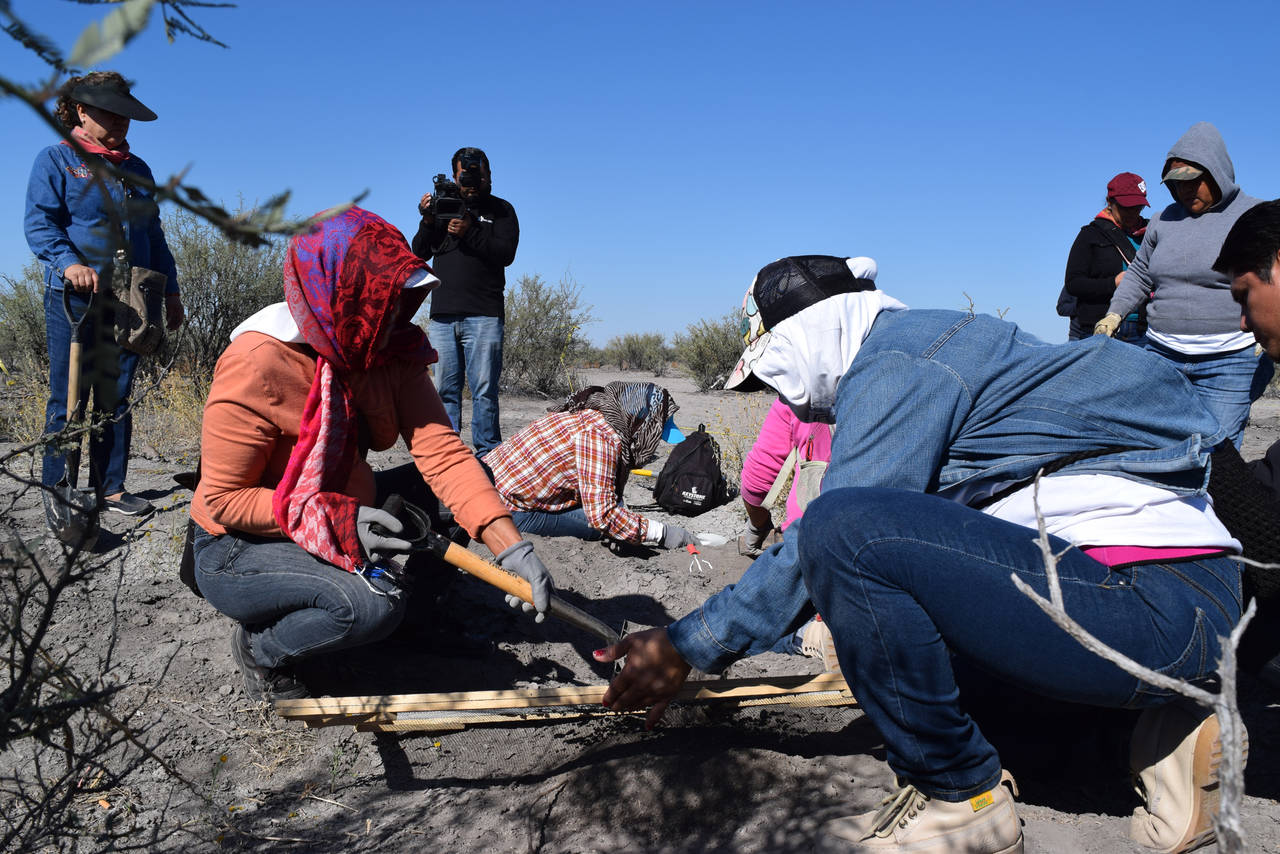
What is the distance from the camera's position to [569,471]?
4.43 metres

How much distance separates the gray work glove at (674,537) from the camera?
4.48 m

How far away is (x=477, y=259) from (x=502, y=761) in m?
3.42

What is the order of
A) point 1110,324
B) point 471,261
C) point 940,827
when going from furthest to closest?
point 471,261 < point 1110,324 < point 940,827

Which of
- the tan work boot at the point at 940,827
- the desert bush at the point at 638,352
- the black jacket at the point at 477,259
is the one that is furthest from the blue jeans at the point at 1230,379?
the desert bush at the point at 638,352

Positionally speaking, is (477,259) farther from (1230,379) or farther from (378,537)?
(1230,379)

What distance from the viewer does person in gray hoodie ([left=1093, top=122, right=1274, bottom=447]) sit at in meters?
3.68

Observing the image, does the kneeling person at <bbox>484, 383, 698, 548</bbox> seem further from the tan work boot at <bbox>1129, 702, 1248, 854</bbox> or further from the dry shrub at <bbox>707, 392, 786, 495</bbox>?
the tan work boot at <bbox>1129, 702, 1248, 854</bbox>

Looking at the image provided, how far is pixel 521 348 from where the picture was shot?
36.5ft

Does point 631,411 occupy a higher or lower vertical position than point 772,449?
higher

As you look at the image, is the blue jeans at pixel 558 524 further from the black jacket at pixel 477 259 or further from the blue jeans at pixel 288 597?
the blue jeans at pixel 288 597

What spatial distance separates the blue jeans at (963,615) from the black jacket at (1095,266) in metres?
3.64

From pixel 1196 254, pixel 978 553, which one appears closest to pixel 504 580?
pixel 978 553

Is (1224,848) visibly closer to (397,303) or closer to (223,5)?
(223,5)

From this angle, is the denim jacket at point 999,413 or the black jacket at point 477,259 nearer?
the denim jacket at point 999,413
